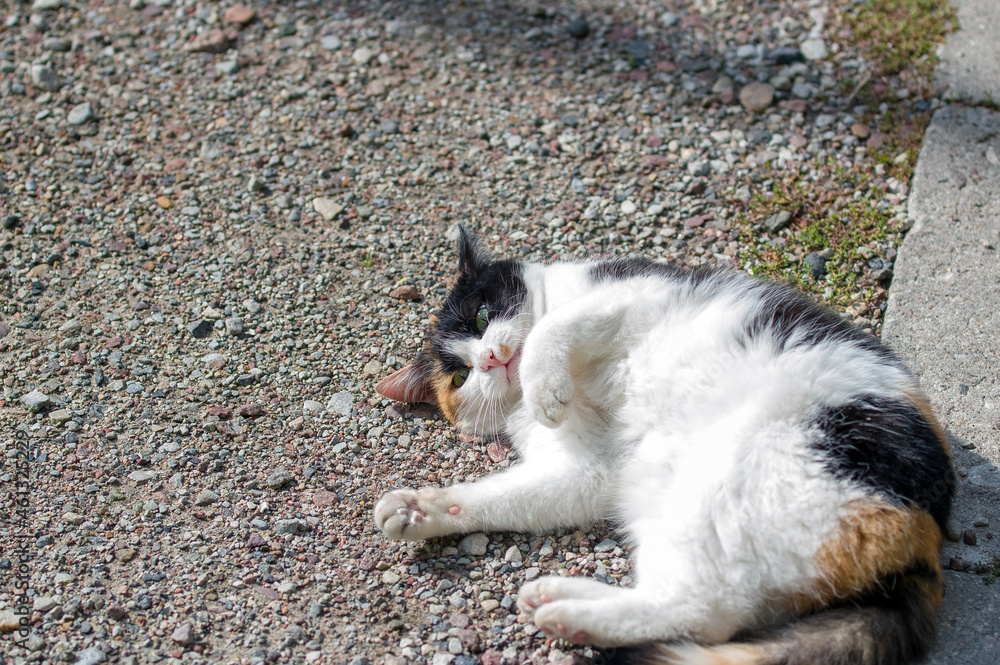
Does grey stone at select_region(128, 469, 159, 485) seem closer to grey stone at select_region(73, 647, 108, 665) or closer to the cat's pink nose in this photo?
grey stone at select_region(73, 647, 108, 665)

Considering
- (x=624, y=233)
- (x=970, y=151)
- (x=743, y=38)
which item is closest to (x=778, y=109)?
(x=743, y=38)

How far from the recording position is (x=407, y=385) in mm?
2805

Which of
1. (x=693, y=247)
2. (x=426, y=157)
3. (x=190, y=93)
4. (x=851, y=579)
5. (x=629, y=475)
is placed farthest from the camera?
(x=190, y=93)

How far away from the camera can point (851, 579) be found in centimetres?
180

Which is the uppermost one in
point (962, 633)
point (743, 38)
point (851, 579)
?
point (743, 38)

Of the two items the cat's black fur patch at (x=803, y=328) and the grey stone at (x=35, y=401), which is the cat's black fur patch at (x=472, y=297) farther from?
the grey stone at (x=35, y=401)

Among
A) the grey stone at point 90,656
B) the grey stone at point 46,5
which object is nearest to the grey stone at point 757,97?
the grey stone at point 90,656

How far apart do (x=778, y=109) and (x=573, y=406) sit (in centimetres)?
228

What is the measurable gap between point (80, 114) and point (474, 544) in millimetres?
3278

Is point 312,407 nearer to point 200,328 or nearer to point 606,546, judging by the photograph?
point 200,328

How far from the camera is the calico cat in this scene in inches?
72.5

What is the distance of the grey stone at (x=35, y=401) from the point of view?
9.19ft

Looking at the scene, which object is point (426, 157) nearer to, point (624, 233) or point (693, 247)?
point (624, 233)

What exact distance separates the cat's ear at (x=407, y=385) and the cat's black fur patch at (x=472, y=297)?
10cm
